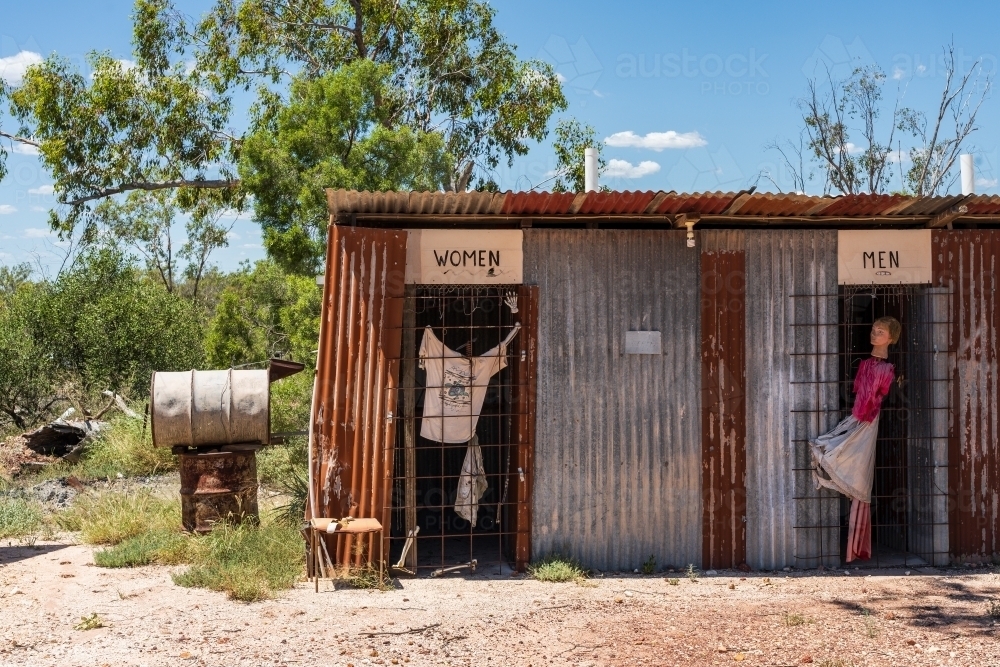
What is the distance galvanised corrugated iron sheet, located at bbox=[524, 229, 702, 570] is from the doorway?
4.96 ft

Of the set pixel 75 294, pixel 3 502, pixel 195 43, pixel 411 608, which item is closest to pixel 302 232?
pixel 75 294

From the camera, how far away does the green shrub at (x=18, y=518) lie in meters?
9.66

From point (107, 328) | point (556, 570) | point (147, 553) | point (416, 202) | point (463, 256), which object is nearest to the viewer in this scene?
point (416, 202)

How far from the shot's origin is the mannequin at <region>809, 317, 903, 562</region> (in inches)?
323

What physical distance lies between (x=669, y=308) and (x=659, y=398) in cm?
79

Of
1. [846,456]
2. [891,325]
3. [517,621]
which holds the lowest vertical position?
[517,621]

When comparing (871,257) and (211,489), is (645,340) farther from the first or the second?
(211,489)

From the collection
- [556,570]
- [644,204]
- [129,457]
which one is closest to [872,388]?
[644,204]

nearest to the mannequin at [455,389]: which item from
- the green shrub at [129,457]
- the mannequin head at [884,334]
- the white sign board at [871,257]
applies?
the white sign board at [871,257]

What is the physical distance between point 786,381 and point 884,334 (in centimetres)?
94

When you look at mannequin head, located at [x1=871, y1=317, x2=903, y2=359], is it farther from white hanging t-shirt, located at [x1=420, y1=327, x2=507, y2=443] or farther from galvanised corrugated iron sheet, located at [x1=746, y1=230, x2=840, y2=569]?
white hanging t-shirt, located at [x1=420, y1=327, x2=507, y2=443]

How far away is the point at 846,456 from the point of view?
8219 millimetres

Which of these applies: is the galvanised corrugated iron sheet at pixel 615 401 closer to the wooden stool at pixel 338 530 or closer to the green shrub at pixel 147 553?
the wooden stool at pixel 338 530

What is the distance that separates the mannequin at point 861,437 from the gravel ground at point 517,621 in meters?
0.81
